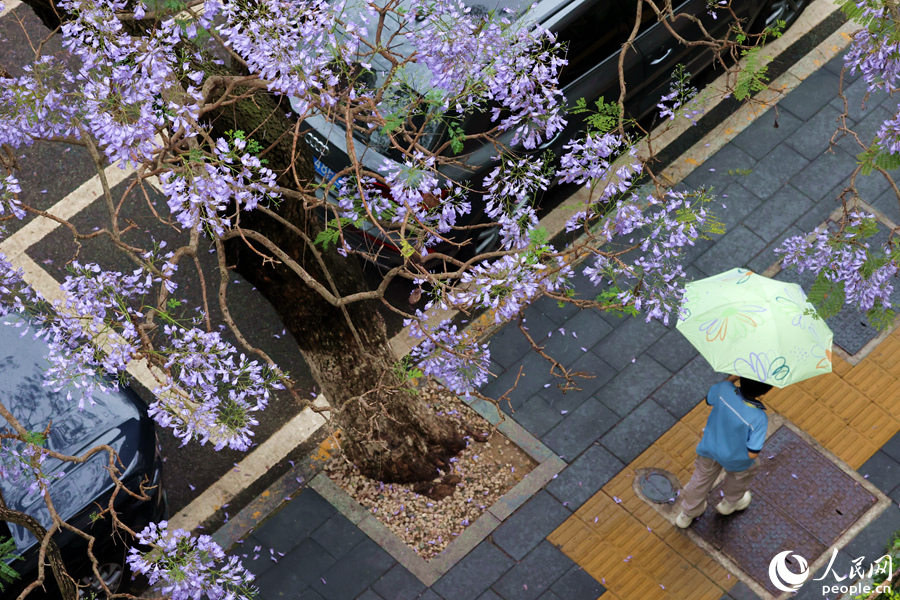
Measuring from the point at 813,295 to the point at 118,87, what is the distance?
4.45 metres

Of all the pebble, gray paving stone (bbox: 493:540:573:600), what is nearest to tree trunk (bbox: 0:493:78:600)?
the pebble

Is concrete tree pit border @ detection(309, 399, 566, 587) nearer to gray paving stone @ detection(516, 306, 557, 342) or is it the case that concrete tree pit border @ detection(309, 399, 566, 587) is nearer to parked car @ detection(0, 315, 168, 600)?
gray paving stone @ detection(516, 306, 557, 342)

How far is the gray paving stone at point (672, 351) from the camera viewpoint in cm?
726

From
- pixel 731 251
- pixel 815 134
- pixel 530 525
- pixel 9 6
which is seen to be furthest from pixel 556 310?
pixel 9 6

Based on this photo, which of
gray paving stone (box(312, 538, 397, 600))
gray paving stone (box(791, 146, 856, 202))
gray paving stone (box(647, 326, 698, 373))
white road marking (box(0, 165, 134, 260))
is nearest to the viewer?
gray paving stone (box(312, 538, 397, 600))

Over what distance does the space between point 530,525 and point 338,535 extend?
147 cm

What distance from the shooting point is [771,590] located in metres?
6.27

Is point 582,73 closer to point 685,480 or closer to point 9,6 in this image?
point 685,480

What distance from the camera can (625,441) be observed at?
695cm

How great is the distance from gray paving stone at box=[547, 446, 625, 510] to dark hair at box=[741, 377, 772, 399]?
1553mm

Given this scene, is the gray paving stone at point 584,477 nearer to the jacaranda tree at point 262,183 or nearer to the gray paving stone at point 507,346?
the gray paving stone at point 507,346

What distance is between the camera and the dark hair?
18.0 ft

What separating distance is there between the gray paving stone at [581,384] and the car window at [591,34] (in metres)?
2.32

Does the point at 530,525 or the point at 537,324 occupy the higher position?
the point at 537,324
